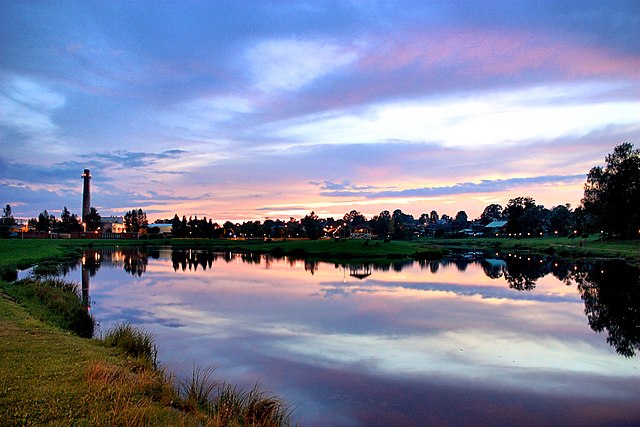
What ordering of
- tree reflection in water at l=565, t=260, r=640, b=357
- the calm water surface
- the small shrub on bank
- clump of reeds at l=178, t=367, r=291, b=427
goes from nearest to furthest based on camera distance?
clump of reeds at l=178, t=367, r=291, b=427
the calm water surface
the small shrub on bank
tree reflection in water at l=565, t=260, r=640, b=357

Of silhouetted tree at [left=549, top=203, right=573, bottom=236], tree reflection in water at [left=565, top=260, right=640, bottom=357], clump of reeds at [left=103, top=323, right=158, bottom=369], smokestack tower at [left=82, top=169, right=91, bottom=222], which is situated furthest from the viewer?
smokestack tower at [left=82, top=169, right=91, bottom=222]

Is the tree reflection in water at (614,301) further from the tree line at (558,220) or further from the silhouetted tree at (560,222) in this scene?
the silhouetted tree at (560,222)

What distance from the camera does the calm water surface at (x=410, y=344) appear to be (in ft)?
43.4

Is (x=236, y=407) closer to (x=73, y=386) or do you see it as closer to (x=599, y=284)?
(x=73, y=386)

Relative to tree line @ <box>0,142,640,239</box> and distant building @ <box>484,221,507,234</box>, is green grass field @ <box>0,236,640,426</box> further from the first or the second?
distant building @ <box>484,221,507,234</box>

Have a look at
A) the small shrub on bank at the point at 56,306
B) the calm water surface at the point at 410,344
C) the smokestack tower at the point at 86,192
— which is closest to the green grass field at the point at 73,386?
the small shrub on bank at the point at 56,306

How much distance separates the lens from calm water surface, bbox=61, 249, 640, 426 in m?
13.2

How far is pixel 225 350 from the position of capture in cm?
1895

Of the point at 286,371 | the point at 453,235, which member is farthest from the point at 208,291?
the point at 453,235

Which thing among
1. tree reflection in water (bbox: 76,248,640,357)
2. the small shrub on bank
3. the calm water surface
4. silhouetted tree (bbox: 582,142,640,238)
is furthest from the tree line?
the small shrub on bank

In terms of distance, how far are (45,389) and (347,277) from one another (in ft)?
129

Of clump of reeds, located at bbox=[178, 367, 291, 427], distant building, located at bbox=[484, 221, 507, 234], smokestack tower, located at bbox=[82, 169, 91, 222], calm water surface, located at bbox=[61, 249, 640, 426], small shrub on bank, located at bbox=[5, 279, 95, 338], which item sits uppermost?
smokestack tower, located at bbox=[82, 169, 91, 222]

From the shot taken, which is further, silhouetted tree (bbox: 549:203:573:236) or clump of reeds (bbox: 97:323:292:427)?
silhouetted tree (bbox: 549:203:573:236)

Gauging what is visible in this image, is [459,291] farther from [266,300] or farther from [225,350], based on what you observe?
[225,350]
